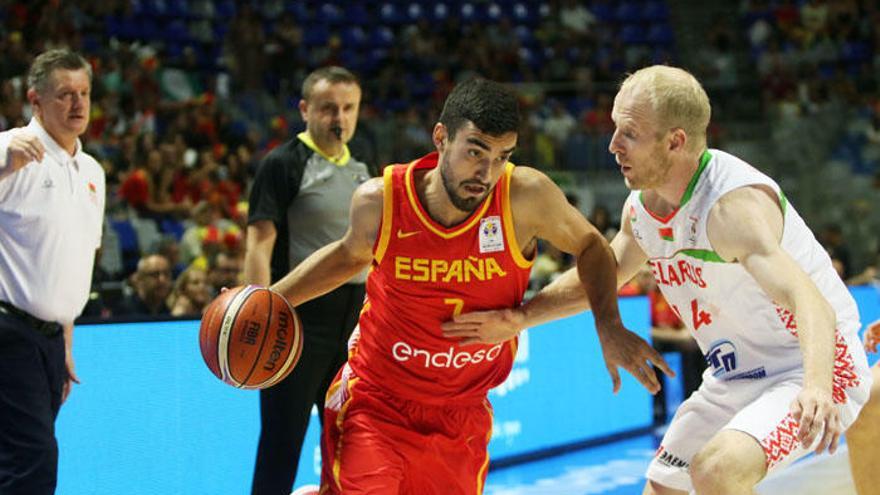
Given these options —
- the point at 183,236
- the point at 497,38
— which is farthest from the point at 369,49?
the point at 183,236

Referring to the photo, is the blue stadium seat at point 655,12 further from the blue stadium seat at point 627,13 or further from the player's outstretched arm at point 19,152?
the player's outstretched arm at point 19,152

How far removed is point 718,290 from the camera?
3.49m

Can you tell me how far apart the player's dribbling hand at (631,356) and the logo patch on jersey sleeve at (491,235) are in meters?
0.42

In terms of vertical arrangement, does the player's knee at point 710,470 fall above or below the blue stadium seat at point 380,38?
below

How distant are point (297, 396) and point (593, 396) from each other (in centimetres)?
469

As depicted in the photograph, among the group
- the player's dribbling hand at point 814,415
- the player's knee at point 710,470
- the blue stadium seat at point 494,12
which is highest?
the blue stadium seat at point 494,12

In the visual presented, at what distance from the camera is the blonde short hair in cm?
339

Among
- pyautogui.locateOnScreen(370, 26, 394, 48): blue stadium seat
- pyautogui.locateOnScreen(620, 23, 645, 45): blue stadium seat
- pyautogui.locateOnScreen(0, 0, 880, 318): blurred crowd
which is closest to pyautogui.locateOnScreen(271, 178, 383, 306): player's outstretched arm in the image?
pyautogui.locateOnScreen(0, 0, 880, 318): blurred crowd

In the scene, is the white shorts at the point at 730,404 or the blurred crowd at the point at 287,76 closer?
the white shorts at the point at 730,404

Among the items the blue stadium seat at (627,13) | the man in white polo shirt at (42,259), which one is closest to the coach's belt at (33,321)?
the man in white polo shirt at (42,259)

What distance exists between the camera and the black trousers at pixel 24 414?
4.07 m

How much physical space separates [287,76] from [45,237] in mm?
11022

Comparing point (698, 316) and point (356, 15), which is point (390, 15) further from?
point (698, 316)

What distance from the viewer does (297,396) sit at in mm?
4637
